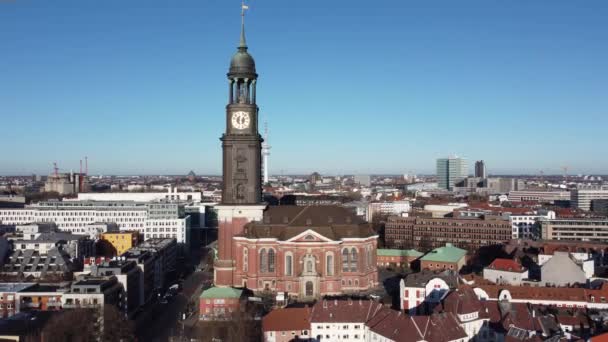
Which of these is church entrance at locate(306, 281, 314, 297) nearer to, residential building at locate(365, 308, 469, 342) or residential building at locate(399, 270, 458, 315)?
residential building at locate(399, 270, 458, 315)

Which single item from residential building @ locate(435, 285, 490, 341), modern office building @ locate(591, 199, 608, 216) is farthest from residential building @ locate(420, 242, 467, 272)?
modern office building @ locate(591, 199, 608, 216)

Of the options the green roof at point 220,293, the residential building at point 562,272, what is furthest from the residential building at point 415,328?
the residential building at point 562,272

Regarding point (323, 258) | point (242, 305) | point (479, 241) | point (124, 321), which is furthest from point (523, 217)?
point (124, 321)

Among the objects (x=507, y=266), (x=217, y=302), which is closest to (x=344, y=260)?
(x=217, y=302)

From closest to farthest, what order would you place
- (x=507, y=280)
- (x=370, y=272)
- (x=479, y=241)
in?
(x=507, y=280)
(x=370, y=272)
(x=479, y=241)

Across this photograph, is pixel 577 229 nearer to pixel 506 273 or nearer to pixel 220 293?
pixel 506 273

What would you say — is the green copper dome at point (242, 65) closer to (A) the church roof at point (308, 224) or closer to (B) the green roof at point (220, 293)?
(A) the church roof at point (308, 224)

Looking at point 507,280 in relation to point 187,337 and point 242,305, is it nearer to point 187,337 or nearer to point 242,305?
point 242,305
